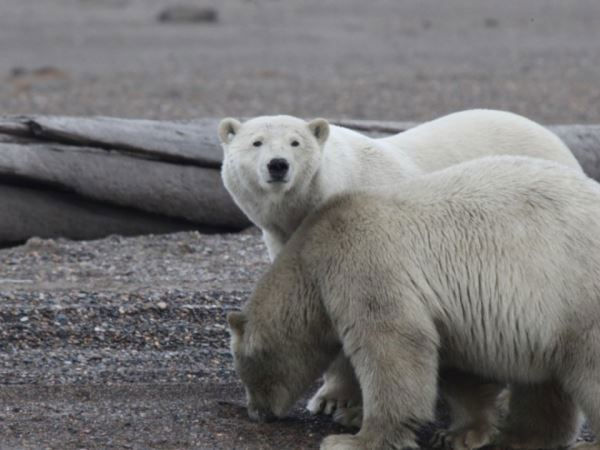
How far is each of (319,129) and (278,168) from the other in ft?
1.30

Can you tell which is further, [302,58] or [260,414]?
[302,58]

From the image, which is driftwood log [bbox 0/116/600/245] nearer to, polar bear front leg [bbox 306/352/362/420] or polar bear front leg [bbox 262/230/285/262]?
polar bear front leg [bbox 262/230/285/262]

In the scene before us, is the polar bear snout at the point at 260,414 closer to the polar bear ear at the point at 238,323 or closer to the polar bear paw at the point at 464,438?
the polar bear ear at the point at 238,323

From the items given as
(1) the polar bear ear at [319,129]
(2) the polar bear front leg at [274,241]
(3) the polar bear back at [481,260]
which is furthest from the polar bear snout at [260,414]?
(1) the polar bear ear at [319,129]

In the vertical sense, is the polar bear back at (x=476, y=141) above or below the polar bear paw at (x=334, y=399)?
above

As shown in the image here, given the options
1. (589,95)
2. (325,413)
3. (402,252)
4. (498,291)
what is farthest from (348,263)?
(589,95)

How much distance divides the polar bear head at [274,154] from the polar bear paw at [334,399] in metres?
0.93

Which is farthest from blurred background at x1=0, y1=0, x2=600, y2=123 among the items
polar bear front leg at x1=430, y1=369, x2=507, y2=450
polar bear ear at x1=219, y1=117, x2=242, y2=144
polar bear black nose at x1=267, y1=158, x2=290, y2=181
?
polar bear front leg at x1=430, y1=369, x2=507, y2=450

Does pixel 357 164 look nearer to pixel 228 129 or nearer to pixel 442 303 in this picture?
pixel 228 129

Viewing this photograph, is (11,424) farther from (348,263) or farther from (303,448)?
(348,263)

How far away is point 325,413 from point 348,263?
3.43 ft

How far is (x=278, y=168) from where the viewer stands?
237 inches

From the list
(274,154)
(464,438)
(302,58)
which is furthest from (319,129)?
(302,58)

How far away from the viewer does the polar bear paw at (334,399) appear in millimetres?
6090
